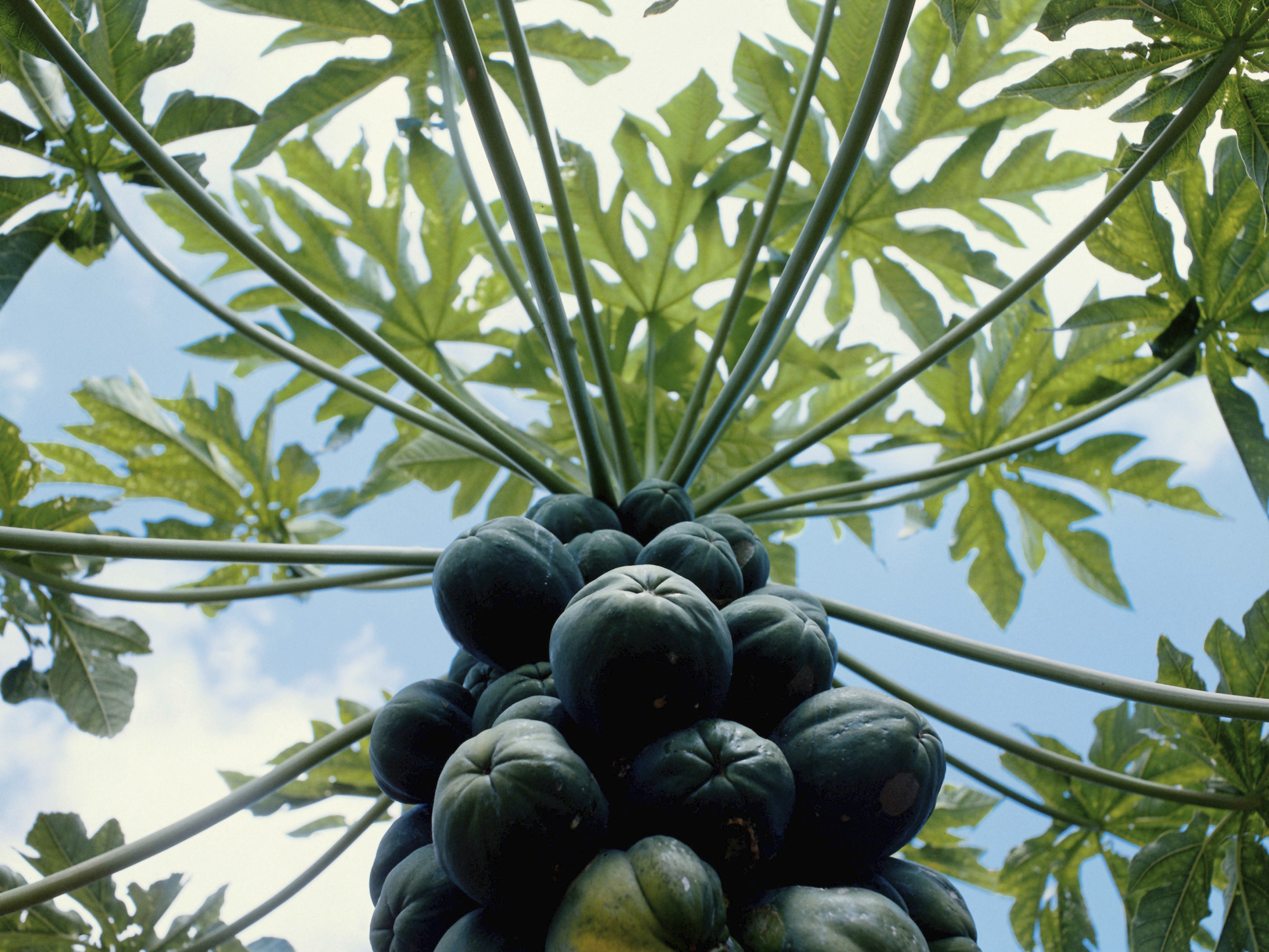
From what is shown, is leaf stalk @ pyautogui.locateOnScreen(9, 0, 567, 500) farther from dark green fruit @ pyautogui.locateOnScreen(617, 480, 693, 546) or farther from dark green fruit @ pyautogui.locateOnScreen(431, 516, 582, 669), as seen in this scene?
dark green fruit @ pyautogui.locateOnScreen(431, 516, 582, 669)

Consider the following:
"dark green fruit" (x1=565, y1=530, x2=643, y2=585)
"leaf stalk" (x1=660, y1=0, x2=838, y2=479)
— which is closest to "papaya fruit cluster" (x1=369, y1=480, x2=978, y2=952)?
"dark green fruit" (x1=565, y1=530, x2=643, y2=585)

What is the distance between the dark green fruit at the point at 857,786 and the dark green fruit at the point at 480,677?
619 millimetres

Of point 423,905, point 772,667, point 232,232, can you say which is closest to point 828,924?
point 772,667

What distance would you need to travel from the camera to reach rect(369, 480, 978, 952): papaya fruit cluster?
1.14 metres

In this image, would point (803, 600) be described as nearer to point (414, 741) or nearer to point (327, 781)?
point (414, 741)

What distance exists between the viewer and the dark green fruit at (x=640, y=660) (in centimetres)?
128

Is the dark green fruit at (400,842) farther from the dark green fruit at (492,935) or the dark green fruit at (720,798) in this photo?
the dark green fruit at (720,798)

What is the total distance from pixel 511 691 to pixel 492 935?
39cm

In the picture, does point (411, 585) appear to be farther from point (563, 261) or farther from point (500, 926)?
point (500, 926)

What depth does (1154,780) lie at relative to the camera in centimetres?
286

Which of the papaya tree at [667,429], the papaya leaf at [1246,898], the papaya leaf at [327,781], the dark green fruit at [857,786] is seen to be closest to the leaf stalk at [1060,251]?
the papaya tree at [667,429]

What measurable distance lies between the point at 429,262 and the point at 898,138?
1.62 metres

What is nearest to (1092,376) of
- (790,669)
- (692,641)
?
(790,669)

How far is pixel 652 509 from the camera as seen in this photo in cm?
205
